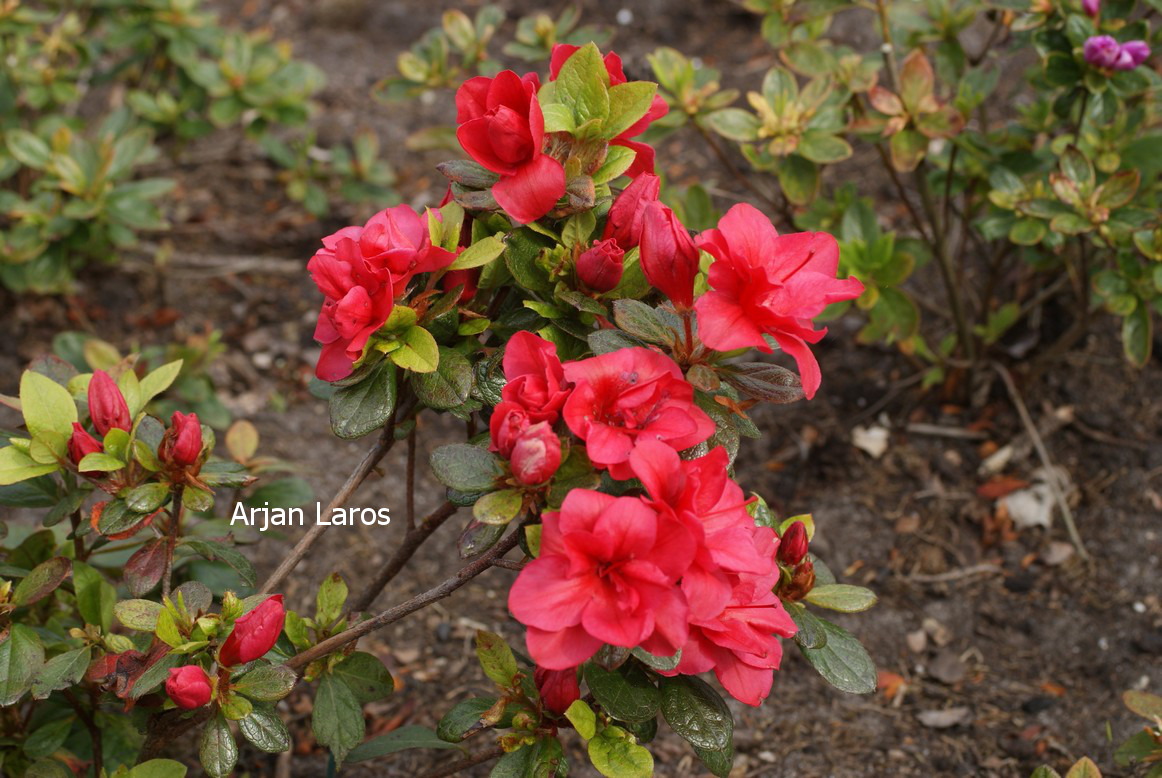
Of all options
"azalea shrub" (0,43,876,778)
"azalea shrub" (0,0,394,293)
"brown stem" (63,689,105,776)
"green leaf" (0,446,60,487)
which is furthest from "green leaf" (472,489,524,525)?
"azalea shrub" (0,0,394,293)

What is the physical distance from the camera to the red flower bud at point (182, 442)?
4.57 ft

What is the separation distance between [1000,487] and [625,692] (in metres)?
1.57

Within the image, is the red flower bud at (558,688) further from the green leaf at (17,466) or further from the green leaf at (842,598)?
the green leaf at (17,466)

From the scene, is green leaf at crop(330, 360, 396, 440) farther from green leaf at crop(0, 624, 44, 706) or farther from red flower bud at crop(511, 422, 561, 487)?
green leaf at crop(0, 624, 44, 706)

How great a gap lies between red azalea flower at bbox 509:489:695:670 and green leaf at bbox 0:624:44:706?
0.76m

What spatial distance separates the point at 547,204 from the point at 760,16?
2.81 meters

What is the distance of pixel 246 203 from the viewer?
11.6 feet

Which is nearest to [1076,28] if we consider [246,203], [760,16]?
[760,16]

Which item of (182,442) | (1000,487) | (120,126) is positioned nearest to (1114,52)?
(1000,487)

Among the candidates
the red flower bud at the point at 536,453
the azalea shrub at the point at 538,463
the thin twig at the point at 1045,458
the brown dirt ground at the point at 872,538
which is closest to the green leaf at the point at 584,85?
the azalea shrub at the point at 538,463

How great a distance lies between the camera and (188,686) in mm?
1262

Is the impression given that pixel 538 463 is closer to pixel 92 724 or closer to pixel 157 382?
pixel 157 382

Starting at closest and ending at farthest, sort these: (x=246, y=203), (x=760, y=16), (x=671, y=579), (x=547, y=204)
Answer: (x=671, y=579)
(x=547, y=204)
(x=246, y=203)
(x=760, y=16)

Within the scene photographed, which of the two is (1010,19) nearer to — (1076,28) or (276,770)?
(1076,28)
